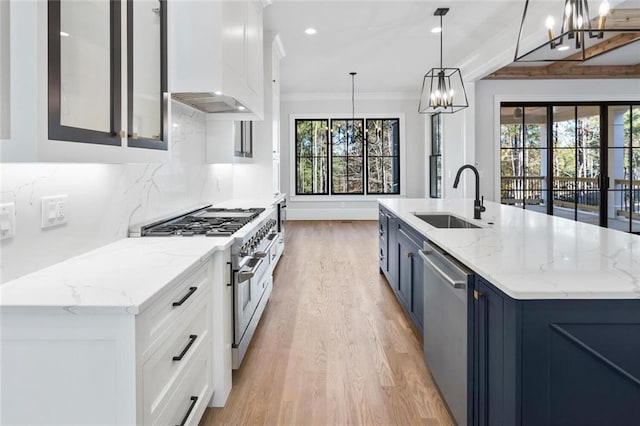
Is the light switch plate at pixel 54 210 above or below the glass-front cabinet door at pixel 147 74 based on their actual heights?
below

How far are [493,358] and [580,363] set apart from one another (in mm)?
267

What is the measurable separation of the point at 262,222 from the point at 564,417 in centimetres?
220

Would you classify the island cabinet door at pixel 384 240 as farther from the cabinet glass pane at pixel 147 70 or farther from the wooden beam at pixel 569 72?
the wooden beam at pixel 569 72

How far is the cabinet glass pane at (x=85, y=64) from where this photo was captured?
48.9 inches

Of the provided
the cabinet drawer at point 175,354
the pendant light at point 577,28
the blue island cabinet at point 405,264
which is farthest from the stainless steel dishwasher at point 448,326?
the pendant light at point 577,28

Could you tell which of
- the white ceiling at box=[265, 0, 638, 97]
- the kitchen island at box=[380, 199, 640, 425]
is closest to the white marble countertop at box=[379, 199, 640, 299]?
the kitchen island at box=[380, 199, 640, 425]

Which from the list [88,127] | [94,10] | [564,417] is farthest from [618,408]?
[94,10]

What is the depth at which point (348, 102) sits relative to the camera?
32.5 ft

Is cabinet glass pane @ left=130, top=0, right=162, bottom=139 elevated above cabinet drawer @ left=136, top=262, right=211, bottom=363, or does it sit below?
above

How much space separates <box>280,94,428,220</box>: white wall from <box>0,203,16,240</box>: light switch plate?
863 centimetres

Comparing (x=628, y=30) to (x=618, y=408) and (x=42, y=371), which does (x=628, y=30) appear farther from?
(x=42, y=371)

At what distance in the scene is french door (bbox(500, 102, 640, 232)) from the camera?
7.18m

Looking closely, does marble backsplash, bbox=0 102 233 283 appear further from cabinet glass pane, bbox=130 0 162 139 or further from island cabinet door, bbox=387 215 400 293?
island cabinet door, bbox=387 215 400 293

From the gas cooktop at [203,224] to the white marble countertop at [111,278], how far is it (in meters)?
0.20
